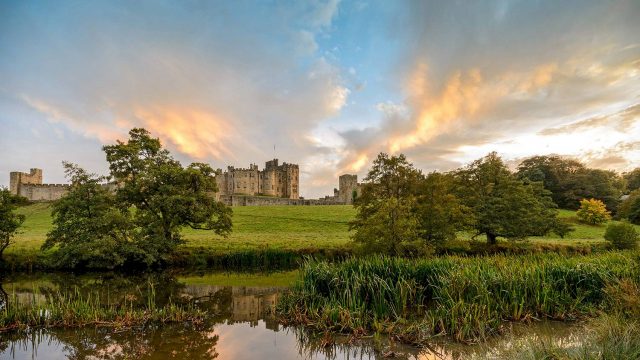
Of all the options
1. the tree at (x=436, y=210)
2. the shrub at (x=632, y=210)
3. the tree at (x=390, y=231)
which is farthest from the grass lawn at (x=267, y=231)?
the shrub at (x=632, y=210)

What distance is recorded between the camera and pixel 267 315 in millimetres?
14352

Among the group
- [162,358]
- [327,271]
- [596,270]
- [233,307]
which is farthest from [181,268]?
[596,270]

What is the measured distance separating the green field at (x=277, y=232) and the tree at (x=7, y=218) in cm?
197

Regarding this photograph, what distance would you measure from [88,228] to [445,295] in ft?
73.8

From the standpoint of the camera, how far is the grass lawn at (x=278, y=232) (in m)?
31.4

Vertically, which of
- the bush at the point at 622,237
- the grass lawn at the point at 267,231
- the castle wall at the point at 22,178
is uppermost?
the castle wall at the point at 22,178

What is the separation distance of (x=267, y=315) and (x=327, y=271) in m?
2.78

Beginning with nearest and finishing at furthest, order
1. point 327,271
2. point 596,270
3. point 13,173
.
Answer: point 596,270, point 327,271, point 13,173

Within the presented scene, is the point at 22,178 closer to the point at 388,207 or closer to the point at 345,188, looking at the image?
the point at 345,188

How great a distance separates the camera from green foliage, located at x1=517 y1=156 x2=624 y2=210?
68500mm

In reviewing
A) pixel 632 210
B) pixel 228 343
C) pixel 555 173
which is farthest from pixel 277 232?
pixel 555 173

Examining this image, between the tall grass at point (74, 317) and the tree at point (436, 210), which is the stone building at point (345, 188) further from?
the tall grass at point (74, 317)

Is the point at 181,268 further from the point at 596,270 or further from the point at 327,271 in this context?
the point at 596,270

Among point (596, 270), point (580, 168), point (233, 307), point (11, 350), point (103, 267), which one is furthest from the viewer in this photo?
point (580, 168)
